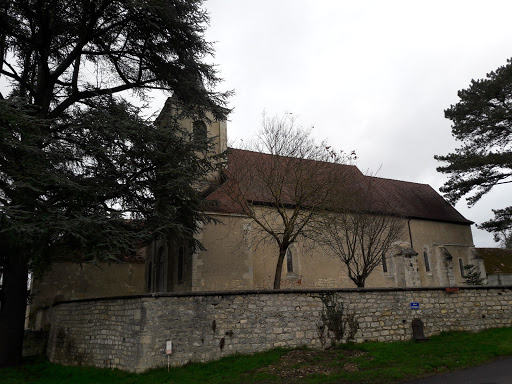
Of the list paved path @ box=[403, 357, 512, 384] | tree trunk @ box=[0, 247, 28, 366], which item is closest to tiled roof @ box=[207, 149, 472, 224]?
tree trunk @ box=[0, 247, 28, 366]

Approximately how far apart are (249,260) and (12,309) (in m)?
9.45

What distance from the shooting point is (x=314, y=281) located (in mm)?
20109

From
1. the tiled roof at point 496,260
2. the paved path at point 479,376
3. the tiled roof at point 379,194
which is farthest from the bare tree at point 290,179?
the tiled roof at point 496,260

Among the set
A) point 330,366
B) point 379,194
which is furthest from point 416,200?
point 330,366

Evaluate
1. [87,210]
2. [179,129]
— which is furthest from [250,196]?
[87,210]

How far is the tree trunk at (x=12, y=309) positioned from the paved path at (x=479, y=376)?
473 inches

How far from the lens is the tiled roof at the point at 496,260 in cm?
2751

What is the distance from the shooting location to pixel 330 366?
967cm

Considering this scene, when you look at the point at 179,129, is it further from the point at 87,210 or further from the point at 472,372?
the point at 472,372

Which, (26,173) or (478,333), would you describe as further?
(478,333)

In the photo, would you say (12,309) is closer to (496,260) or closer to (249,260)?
(249,260)

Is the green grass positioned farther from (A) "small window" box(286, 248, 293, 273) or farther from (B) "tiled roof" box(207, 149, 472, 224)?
(A) "small window" box(286, 248, 293, 273)

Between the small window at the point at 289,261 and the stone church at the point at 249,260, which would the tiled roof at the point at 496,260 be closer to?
the stone church at the point at 249,260

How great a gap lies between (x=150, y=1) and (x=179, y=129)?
433 cm
